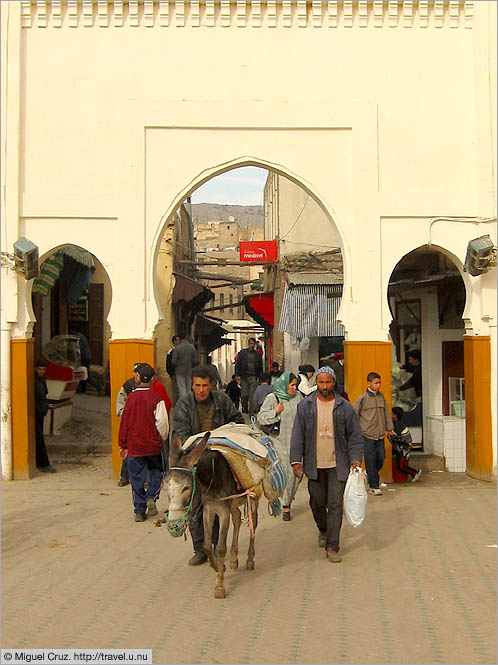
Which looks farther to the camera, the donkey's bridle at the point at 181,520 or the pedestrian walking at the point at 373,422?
the pedestrian walking at the point at 373,422

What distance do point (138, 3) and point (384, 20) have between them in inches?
125

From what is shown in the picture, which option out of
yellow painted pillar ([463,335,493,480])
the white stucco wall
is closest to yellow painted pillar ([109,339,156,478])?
the white stucco wall

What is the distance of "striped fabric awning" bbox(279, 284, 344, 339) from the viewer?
51.5 feet

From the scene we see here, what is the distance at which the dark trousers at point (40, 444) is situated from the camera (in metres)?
10.9

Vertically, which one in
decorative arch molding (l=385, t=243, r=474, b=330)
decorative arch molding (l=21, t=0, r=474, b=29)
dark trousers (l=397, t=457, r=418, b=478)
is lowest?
dark trousers (l=397, t=457, r=418, b=478)

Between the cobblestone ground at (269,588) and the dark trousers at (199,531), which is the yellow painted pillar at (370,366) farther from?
the dark trousers at (199,531)

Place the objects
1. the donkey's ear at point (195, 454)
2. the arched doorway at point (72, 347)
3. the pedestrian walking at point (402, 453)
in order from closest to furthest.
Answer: the donkey's ear at point (195, 454) < the pedestrian walking at point (402, 453) < the arched doorway at point (72, 347)

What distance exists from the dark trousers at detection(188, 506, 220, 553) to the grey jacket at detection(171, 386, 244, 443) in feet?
2.17

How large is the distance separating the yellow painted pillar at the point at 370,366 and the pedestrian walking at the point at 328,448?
3.51m

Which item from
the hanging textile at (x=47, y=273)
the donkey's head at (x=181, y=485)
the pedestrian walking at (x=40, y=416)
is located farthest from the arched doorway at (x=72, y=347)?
the donkey's head at (x=181, y=485)

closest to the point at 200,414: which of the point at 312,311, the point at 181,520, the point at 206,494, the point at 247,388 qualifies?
the point at 206,494

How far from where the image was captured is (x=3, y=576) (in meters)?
6.36

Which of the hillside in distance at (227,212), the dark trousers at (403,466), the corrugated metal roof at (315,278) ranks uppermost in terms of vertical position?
the hillside in distance at (227,212)

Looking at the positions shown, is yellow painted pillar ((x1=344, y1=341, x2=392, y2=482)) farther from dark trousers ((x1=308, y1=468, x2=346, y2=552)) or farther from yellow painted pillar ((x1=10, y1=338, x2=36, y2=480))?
yellow painted pillar ((x1=10, y1=338, x2=36, y2=480))
